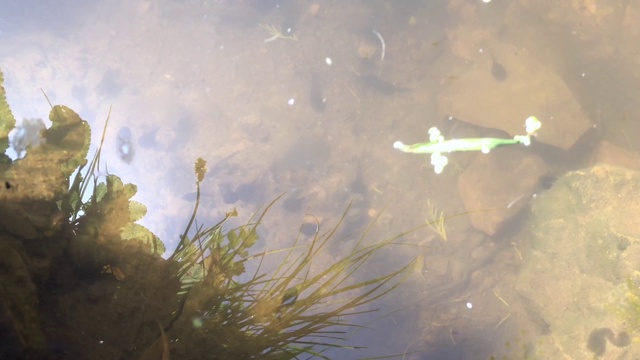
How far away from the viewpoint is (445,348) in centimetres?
742

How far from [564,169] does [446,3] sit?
4753mm

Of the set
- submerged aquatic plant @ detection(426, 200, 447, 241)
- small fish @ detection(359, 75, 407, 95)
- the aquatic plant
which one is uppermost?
small fish @ detection(359, 75, 407, 95)

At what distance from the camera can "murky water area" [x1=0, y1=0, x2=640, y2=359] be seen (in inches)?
242

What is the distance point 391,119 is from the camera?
9227 mm

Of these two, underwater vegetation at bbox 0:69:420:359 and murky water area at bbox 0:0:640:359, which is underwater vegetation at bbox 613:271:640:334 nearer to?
murky water area at bbox 0:0:640:359

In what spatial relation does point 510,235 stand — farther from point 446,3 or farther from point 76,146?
point 76,146

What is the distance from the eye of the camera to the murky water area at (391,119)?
614cm

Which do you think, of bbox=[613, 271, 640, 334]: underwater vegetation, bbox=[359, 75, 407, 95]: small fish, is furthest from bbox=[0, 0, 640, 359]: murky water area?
bbox=[613, 271, 640, 334]: underwater vegetation

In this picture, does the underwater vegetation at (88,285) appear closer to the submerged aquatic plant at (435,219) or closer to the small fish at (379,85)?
the submerged aquatic plant at (435,219)

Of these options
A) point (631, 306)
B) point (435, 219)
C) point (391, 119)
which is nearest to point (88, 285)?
point (631, 306)

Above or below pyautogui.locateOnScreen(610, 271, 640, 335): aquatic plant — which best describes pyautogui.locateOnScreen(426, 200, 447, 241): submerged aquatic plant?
above

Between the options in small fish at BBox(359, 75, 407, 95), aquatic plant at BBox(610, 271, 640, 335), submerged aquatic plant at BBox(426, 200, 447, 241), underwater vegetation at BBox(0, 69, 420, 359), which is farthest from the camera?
small fish at BBox(359, 75, 407, 95)

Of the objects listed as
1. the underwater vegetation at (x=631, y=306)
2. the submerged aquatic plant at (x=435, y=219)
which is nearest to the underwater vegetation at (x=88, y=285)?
the underwater vegetation at (x=631, y=306)

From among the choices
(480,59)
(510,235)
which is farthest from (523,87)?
(510,235)
